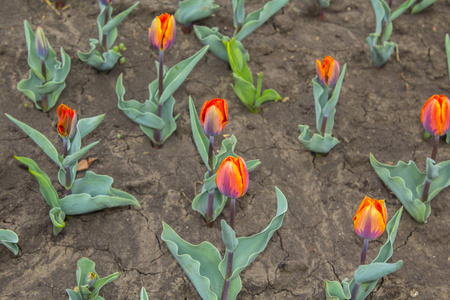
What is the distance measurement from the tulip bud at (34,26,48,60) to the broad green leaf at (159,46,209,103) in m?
0.65

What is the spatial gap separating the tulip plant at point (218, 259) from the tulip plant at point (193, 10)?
1677 millimetres

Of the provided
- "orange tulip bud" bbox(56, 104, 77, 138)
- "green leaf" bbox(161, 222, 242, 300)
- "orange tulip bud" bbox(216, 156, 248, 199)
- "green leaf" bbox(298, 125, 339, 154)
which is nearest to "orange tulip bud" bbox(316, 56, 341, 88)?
"green leaf" bbox(298, 125, 339, 154)

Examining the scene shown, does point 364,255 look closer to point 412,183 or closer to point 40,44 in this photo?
point 412,183

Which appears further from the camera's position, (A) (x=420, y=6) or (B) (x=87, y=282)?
(A) (x=420, y=6)

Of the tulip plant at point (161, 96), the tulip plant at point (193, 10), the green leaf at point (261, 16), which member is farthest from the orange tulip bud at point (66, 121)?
the tulip plant at point (193, 10)

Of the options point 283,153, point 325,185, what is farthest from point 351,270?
point 283,153

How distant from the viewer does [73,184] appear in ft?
8.51

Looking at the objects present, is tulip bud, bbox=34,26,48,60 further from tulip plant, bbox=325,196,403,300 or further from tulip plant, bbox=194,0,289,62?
tulip plant, bbox=325,196,403,300

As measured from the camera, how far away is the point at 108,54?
316cm

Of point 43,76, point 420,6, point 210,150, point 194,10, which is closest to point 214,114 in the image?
point 210,150

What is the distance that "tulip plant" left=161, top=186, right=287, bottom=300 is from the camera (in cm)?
219

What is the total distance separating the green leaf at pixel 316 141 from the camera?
2884 millimetres

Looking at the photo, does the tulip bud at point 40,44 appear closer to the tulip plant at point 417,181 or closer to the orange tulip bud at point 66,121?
the orange tulip bud at point 66,121

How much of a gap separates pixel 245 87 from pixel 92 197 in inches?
41.7
